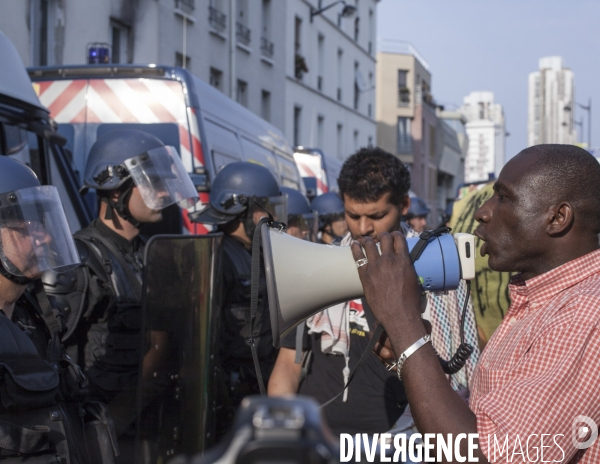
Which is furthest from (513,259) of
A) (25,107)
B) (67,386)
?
(25,107)

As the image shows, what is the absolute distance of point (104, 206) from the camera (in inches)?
171

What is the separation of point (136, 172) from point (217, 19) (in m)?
15.0

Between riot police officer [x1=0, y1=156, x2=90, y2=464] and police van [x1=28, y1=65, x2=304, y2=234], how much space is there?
3.69m

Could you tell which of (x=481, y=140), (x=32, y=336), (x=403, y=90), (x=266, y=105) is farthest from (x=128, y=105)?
(x=481, y=140)

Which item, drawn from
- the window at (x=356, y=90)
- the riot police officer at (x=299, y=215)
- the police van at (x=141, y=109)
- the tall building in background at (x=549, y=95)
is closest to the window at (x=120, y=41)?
the police van at (x=141, y=109)

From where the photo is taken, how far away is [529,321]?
6.23ft

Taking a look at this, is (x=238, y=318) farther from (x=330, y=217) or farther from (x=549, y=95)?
(x=549, y=95)

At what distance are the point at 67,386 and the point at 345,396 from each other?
40.7 inches

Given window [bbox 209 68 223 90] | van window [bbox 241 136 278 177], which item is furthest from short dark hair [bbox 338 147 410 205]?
window [bbox 209 68 223 90]

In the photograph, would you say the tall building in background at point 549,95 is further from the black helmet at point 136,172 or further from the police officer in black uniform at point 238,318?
the black helmet at point 136,172

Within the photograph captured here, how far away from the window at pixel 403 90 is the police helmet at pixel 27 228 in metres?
50.0

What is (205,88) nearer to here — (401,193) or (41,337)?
(401,193)

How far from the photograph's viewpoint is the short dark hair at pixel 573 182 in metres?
1.95

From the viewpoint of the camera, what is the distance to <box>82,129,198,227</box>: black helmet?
442 centimetres
